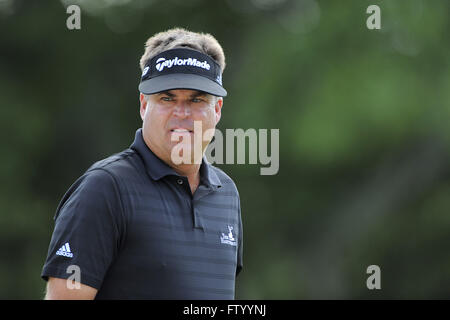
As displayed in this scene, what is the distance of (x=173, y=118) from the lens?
142 inches

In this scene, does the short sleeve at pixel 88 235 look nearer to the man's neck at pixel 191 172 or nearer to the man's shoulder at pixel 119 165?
the man's shoulder at pixel 119 165

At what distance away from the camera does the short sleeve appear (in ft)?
10.3

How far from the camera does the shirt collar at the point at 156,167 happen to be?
349cm

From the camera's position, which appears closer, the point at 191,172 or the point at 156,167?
the point at 156,167

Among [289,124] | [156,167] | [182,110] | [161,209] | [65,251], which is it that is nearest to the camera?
[65,251]

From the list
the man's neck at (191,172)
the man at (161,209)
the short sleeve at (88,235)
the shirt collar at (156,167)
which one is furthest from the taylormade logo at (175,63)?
the short sleeve at (88,235)

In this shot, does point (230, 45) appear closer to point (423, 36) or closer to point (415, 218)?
point (423, 36)

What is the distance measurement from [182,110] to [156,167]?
0.29 m

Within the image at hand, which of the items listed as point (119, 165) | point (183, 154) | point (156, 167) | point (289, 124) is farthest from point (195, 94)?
point (289, 124)

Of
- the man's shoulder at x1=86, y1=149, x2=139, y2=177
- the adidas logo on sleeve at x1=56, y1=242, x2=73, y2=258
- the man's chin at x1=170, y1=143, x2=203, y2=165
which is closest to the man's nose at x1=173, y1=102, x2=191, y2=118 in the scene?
the man's chin at x1=170, y1=143, x2=203, y2=165

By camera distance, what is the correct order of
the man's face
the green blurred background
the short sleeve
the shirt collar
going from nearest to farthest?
the short sleeve
the shirt collar
the man's face
the green blurred background

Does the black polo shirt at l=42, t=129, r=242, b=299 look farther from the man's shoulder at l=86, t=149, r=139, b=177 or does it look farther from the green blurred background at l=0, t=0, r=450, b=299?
the green blurred background at l=0, t=0, r=450, b=299

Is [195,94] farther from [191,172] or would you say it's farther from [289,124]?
[289,124]

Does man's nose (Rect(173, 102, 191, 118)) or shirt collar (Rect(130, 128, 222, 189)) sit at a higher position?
man's nose (Rect(173, 102, 191, 118))
